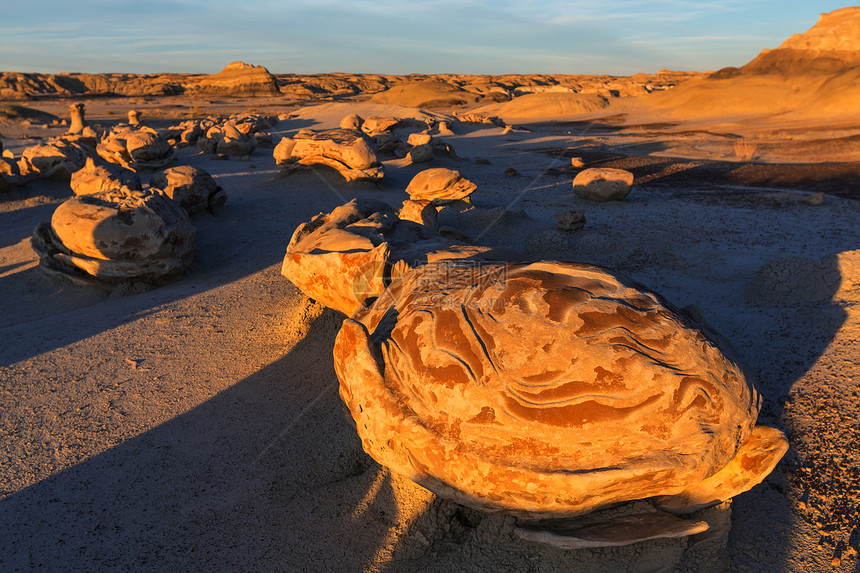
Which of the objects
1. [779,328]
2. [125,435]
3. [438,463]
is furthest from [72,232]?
[779,328]

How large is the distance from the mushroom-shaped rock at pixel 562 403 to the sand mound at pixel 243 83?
41938 millimetres

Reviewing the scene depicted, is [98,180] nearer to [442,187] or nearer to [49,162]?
[49,162]

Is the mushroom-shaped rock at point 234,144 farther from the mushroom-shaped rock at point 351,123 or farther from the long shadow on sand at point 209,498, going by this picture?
the long shadow on sand at point 209,498

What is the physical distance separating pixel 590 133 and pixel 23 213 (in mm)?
15397

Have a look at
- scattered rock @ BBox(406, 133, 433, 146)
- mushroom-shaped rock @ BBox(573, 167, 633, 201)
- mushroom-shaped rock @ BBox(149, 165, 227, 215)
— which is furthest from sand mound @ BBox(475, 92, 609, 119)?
mushroom-shaped rock @ BBox(149, 165, 227, 215)

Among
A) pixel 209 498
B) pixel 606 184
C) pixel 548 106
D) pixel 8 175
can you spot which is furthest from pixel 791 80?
pixel 209 498

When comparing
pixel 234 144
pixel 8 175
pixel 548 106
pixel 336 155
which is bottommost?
pixel 8 175

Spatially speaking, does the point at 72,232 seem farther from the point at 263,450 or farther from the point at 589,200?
the point at 589,200

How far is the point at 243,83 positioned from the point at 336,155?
1466 inches

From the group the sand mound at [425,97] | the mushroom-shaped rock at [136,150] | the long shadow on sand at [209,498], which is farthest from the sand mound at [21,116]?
the long shadow on sand at [209,498]

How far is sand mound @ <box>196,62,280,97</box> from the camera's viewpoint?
39719 mm

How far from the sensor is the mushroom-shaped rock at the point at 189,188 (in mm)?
6105

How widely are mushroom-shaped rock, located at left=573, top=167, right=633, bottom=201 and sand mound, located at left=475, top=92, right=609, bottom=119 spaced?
1713cm

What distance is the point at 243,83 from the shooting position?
40.1 m
